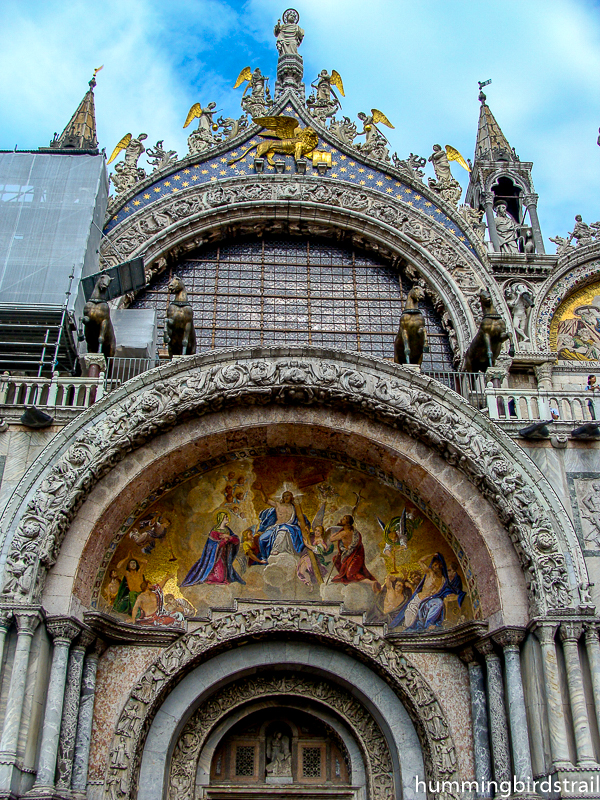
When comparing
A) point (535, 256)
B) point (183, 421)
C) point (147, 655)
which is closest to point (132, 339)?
point (183, 421)

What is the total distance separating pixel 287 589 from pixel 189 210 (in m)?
8.12

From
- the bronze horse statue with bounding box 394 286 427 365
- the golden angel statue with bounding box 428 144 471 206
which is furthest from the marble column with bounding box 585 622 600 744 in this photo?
the golden angel statue with bounding box 428 144 471 206

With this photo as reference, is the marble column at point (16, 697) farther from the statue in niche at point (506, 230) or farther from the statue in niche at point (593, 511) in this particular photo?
the statue in niche at point (506, 230)

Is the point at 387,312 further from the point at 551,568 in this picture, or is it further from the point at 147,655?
the point at 147,655

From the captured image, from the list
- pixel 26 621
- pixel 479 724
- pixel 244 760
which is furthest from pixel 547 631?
pixel 26 621

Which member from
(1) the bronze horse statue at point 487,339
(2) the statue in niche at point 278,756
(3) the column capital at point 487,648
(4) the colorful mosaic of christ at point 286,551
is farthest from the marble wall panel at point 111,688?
(1) the bronze horse statue at point 487,339

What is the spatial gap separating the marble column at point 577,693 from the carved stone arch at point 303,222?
706 centimetres

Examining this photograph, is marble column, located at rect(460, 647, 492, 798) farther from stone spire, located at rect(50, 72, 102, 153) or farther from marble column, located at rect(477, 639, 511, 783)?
stone spire, located at rect(50, 72, 102, 153)

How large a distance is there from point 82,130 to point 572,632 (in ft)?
47.5

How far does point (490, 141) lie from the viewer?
18.2 meters

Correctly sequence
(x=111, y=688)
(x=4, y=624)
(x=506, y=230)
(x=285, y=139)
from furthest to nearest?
(x=285, y=139) < (x=506, y=230) < (x=111, y=688) < (x=4, y=624)

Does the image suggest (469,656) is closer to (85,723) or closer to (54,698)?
(85,723)

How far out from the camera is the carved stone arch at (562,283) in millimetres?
15328

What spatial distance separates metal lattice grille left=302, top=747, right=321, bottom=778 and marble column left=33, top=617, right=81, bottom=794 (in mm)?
3785
